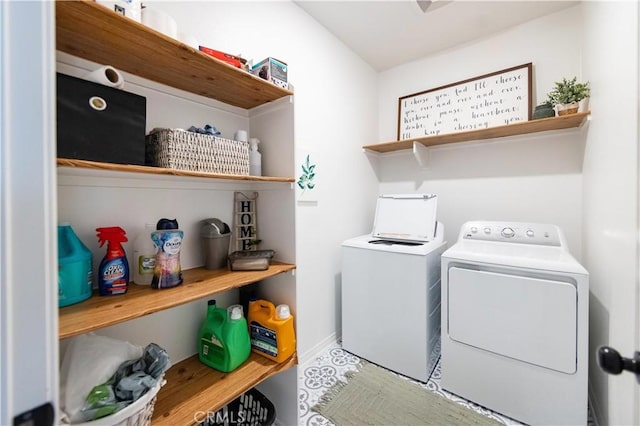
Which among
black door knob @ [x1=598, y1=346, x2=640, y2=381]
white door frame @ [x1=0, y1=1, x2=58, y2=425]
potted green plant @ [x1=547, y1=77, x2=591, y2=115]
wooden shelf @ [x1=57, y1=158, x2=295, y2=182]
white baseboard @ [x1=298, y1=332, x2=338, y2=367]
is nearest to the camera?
white door frame @ [x1=0, y1=1, x2=58, y2=425]

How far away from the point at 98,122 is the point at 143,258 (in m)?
0.55

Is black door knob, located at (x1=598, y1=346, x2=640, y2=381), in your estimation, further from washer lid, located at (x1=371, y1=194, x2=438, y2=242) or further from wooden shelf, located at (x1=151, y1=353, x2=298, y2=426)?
washer lid, located at (x1=371, y1=194, x2=438, y2=242)

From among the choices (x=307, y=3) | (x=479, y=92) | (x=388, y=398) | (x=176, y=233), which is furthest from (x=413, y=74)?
(x=388, y=398)

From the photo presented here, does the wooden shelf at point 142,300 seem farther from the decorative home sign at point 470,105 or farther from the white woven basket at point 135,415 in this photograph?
the decorative home sign at point 470,105

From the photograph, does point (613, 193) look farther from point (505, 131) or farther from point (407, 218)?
point (407, 218)

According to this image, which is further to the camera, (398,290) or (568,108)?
(398,290)

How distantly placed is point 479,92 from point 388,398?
241 cm

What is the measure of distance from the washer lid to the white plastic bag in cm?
175

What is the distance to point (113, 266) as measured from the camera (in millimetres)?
968

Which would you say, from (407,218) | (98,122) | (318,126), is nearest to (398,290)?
(407,218)

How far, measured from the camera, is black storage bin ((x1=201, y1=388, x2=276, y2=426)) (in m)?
1.24

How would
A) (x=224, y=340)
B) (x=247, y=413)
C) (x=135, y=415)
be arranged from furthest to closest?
(x=247, y=413) < (x=224, y=340) < (x=135, y=415)

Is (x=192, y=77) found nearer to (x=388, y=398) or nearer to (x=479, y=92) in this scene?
(x=388, y=398)

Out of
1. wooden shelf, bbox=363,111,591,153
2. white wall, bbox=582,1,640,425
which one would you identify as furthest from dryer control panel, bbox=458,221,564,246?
wooden shelf, bbox=363,111,591,153
